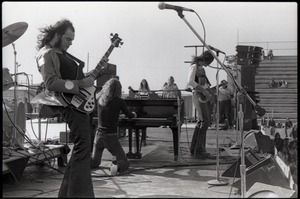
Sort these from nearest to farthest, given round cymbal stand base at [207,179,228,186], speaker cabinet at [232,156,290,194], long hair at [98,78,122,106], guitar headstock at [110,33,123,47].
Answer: speaker cabinet at [232,156,290,194] → guitar headstock at [110,33,123,47] → round cymbal stand base at [207,179,228,186] → long hair at [98,78,122,106]

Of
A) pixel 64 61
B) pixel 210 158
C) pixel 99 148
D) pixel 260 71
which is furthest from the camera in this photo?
pixel 260 71

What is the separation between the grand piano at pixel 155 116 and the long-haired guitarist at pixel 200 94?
1.12 ft

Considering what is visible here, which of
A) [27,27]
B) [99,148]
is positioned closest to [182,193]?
[99,148]

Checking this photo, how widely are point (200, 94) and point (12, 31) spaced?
333 cm

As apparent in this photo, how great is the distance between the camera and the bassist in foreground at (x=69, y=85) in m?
3.64

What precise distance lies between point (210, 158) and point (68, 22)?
379 centimetres

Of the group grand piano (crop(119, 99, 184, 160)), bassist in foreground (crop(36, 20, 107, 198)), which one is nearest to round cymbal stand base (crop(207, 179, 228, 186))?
bassist in foreground (crop(36, 20, 107, 198))

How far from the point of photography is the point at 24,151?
511 centimetres

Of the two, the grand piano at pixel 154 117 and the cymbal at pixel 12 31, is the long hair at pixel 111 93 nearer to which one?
the grand piano at pixel 154 117

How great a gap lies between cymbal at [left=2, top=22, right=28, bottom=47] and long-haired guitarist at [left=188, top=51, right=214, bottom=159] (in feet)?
9.52

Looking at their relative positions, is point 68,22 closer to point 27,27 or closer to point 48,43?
point 48,43

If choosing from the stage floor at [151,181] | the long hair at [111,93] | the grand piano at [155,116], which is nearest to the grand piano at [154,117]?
the grand piano at [155,116]

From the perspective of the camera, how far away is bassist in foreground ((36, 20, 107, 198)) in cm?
364

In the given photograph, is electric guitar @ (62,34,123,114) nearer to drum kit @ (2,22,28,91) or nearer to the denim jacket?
the denim jacket
